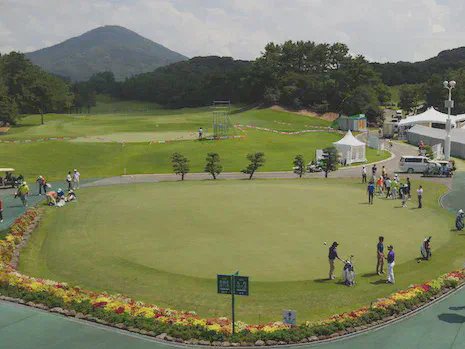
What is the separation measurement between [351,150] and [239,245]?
37.8 meters

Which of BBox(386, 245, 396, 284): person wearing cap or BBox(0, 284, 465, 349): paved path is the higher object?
BBox(386, 245, 396, 284): person wearing cap

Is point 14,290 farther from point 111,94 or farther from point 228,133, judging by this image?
point 111,94

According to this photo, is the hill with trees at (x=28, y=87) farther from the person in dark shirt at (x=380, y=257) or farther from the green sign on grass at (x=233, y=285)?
the green sign on grass at (x=233, y=285)

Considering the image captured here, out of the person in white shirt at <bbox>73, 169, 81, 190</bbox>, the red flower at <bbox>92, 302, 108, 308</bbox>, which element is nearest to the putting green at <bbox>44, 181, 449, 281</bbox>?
the person in white shirt at <bbox>73, 169, 81, 190</bbox>

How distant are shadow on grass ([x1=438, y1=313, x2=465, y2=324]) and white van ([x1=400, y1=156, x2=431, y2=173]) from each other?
1464 inches

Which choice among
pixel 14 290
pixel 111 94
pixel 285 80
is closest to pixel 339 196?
pixel 14 290

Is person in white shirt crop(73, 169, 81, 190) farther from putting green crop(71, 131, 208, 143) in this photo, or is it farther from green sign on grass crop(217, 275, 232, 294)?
green sign on grass crop(217, 275, 232, 294)

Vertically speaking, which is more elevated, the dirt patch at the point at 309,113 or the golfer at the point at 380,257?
the dirt patch at the point at 309,113

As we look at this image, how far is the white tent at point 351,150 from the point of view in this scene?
60.0 metres

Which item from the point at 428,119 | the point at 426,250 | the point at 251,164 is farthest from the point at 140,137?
→ the point at 426,250

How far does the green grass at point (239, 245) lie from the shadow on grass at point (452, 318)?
2.77 metres

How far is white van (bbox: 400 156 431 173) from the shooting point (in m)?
52.2

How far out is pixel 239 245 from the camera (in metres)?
25.5

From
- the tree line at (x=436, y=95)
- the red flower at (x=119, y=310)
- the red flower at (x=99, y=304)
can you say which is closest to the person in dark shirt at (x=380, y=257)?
the red flower at (x=119, y=310)
